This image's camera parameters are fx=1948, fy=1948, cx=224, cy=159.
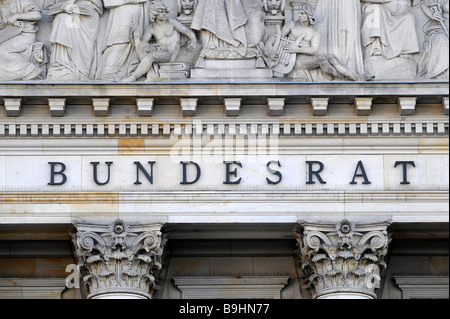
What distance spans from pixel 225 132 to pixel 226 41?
5.51 ft

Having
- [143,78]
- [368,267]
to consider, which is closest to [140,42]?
[143,78]

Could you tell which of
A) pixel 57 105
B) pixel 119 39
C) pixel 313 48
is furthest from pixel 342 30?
pixel 57 105

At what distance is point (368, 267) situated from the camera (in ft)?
109

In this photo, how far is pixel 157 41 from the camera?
3438 cm

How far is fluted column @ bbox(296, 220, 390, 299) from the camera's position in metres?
33.1

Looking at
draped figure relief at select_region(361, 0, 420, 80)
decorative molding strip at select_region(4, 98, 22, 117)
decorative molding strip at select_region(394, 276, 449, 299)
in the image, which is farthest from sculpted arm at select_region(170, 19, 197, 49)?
decorative molding strip at select_region(394, 276, 449, 299)

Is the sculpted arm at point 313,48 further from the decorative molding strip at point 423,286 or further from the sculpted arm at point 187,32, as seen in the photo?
the decorative molding strip at point 423,286

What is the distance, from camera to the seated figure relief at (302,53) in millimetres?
33906

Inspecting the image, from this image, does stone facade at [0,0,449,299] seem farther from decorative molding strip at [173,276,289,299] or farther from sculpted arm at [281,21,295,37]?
decorative molding strip at [173,276,289,299]

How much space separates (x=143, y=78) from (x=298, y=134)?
2.90m

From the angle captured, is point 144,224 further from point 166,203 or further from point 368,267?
point 368,267

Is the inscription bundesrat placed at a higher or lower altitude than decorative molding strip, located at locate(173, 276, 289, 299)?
higher

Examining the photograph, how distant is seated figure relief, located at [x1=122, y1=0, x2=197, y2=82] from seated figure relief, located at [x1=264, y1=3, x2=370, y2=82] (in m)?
1.46

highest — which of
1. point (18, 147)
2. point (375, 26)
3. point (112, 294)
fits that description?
point (375, 26)
